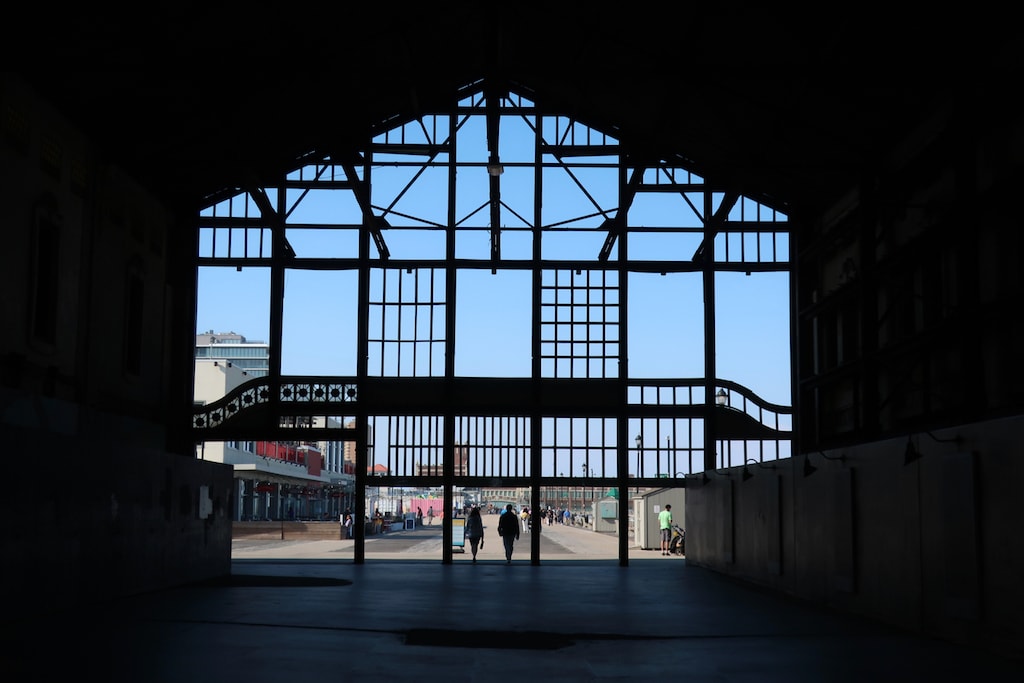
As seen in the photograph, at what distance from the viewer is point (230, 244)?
26.5m

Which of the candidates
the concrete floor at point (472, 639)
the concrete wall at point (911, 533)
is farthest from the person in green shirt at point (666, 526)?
the concrete floor at point (472, 639)

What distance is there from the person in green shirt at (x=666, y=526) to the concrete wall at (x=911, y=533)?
41.5 ft

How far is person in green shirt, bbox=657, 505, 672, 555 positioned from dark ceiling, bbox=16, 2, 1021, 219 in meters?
11.0

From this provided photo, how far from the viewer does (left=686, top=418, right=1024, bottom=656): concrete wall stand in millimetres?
11125

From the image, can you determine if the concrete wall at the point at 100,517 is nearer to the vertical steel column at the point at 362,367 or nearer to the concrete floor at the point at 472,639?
the concrete floor at the point at 472,639

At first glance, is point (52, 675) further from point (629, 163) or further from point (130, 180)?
point (629, 163)

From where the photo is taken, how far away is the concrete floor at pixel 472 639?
9719mm

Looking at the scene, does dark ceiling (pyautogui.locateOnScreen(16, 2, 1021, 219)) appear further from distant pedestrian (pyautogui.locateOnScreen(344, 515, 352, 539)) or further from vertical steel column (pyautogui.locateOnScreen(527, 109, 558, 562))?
distant pedestrian (pyautogui.locateOnScreen(344, 515, 352, 539))

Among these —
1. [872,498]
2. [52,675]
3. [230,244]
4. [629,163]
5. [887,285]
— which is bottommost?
[52,675]

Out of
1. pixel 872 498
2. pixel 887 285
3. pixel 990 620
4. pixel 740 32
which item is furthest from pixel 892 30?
pixel 990 620

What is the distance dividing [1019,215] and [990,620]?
23.8 ft

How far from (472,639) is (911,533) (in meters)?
5.20

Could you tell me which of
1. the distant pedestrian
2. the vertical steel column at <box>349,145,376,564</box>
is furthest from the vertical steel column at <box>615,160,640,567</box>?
the distant pedestrian

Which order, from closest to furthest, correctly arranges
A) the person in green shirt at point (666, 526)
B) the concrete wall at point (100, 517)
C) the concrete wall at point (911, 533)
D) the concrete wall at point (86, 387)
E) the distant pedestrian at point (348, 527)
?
the concrete wall at point (911, 533) → the concrete wall at point (100, 517) → the concrete wall at point (86, 387) → the person in green shirt at point (666, 526) → the distant pedestrian at point (348, 527)
